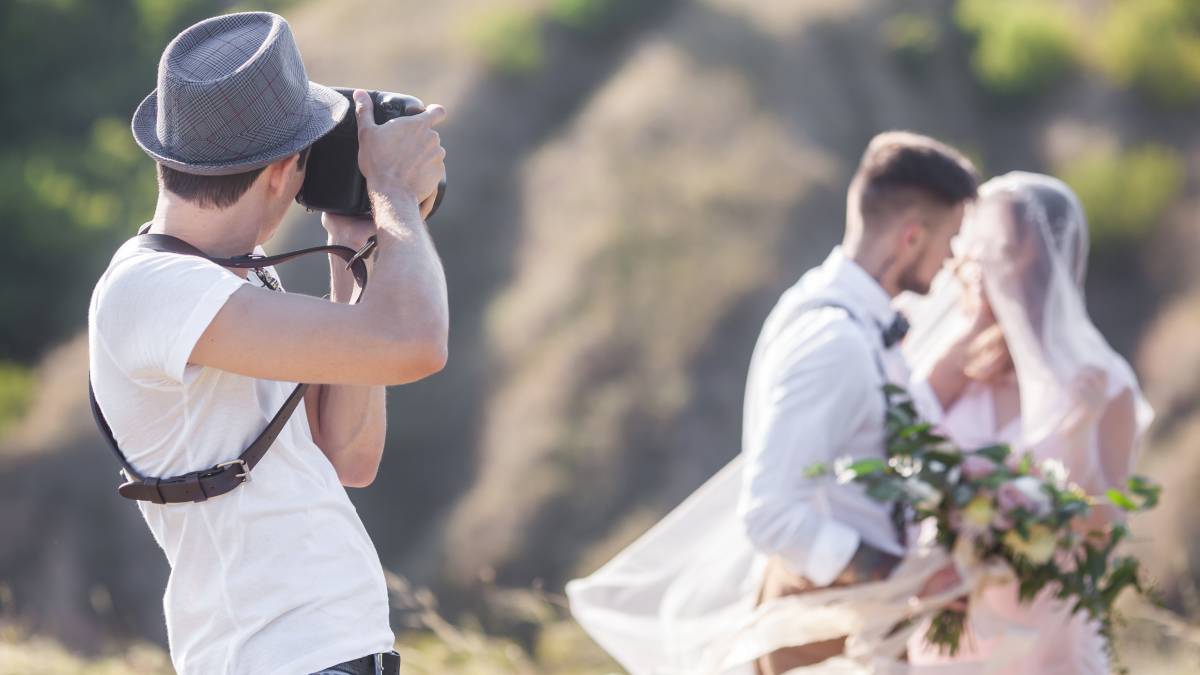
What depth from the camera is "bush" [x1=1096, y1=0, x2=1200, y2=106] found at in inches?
845

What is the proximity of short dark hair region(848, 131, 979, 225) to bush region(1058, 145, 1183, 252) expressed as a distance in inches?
724

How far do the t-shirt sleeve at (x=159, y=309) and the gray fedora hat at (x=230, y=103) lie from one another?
0.53ft

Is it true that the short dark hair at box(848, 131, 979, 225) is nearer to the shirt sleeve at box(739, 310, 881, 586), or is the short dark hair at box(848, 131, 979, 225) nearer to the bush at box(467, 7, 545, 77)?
the shirt sleeve at box(739, 310, 881, 586)

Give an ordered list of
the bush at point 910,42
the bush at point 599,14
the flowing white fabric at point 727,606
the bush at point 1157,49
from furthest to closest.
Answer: the bush at point 599,14, the bush at point 910,42, the bush at point 1157,49, the flowing white fabric at point 727,606

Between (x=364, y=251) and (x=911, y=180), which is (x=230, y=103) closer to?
(x=364, y=251)

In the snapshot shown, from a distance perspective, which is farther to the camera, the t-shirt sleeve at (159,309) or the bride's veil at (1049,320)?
the bride's veil at (1049,320)

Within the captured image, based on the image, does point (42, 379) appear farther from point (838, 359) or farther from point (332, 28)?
point (838, 359)

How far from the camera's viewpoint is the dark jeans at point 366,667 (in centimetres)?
176

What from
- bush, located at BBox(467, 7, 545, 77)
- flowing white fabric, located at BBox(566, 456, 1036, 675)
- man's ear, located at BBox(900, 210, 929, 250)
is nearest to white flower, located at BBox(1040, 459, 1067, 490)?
flowing white fabric, located at BBox(566, 456, 1036, 675)

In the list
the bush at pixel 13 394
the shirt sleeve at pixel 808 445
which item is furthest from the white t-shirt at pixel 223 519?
the bush at pixel 13 394

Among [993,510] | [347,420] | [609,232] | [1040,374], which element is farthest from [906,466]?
[609,232]

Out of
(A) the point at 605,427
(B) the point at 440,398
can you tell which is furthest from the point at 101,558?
(A) the point at 605,427

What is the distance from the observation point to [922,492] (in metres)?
2.85

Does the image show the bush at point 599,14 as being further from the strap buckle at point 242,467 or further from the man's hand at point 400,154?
the strap buckle at point 242,467
